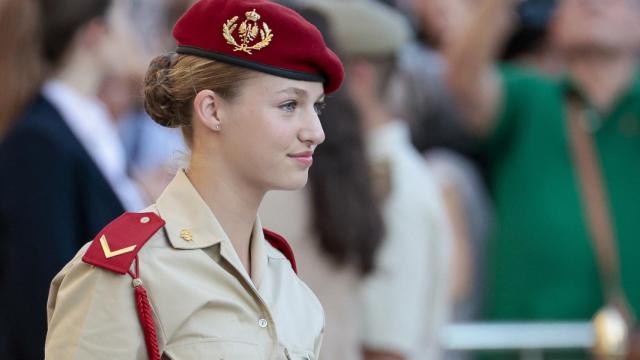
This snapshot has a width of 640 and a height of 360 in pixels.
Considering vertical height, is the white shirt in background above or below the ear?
above

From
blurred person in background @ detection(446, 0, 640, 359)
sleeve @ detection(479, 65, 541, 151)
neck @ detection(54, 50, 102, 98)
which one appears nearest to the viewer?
neck @ detection(54, 50, 102, 98)

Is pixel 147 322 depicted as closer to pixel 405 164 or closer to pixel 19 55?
pixel 19 55

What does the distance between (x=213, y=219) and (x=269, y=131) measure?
0.21 m

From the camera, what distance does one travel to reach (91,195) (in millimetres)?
4344

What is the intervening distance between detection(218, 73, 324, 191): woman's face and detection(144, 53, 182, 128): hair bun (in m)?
0.12

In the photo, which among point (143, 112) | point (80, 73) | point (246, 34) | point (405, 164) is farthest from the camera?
point (143, 112)

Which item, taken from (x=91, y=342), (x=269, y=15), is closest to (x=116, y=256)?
(x=91, y=342)

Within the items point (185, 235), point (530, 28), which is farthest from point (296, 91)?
point (530, 28)

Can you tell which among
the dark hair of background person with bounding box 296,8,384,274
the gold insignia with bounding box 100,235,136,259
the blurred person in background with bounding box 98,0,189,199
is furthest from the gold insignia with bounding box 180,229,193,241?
the blurred person in background with bounding box 98,0,189,199

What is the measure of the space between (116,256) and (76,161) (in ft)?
5.49

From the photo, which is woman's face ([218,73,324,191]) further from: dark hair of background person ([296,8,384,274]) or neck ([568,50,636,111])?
neck ([568,50,636,111])

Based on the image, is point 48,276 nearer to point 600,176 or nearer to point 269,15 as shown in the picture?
point 269,15

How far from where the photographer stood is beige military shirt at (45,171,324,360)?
107 inches

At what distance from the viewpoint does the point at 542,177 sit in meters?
6.20
